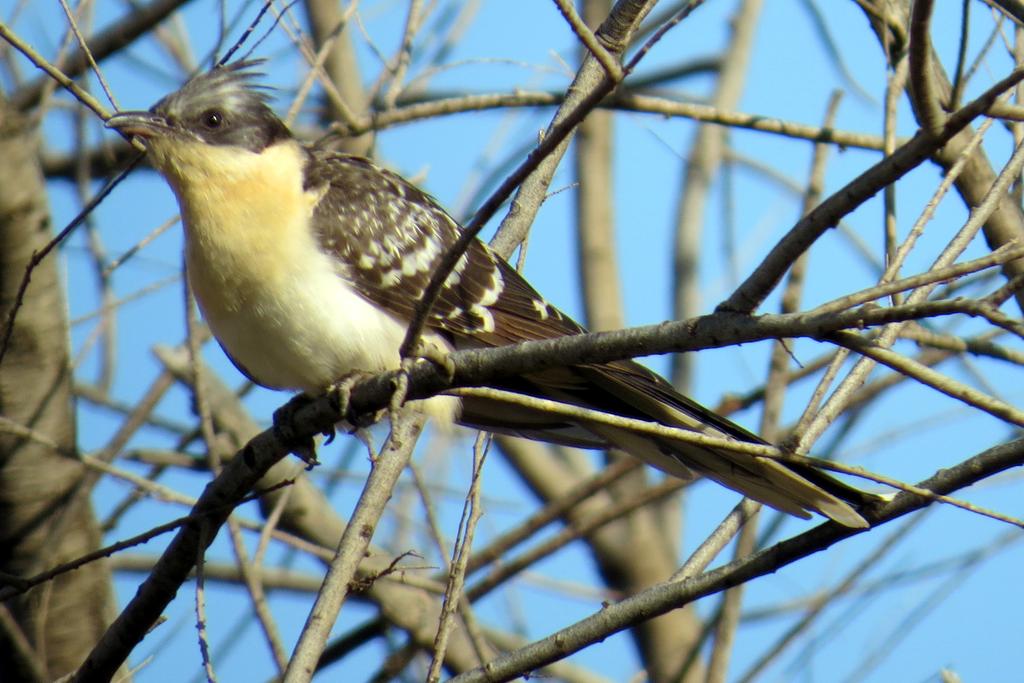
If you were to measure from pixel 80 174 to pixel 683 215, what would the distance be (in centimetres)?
383

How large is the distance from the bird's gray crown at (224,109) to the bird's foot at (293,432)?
0.89 meters

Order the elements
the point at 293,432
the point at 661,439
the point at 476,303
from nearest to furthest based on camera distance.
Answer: the point at 293,432
the point at 661,439
the point at 476,303

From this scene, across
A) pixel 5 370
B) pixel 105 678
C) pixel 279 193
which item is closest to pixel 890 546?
pixel 279 193

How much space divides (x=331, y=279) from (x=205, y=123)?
725 mm

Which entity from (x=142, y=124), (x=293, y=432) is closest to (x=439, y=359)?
(x=293, y=432)

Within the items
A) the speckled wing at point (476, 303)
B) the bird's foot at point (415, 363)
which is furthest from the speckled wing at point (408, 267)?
the bird's foot at point (415, 363)

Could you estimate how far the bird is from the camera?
3852 millimetres

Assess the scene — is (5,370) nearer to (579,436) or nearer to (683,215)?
(579,436)

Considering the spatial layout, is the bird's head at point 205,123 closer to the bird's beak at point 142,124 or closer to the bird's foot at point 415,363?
the bird's beak at point 142,124

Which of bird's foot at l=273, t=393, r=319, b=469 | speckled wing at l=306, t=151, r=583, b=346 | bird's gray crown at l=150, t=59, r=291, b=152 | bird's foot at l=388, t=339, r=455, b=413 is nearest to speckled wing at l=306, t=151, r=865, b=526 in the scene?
speckled wing at l=306, t=151, r=583, b=346

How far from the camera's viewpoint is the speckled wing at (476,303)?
3809mm

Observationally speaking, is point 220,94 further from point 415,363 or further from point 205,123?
point 415,363

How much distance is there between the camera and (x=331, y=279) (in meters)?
3.98

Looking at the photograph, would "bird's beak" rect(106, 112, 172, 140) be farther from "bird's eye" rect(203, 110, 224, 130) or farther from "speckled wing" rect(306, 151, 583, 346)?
"speckled wing" rect(306, 151, 583, 346)
